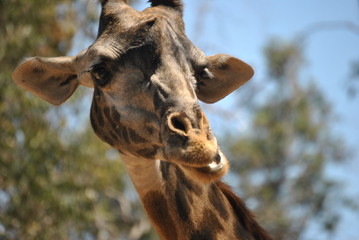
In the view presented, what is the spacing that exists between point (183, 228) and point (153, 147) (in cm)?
63

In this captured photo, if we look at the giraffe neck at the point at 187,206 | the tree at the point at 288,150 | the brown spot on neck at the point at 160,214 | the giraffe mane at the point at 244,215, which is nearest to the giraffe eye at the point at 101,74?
the giraffe neck at the point at 187,206

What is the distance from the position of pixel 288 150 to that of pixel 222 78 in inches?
1029

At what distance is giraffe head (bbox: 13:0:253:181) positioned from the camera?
3957 millimetres

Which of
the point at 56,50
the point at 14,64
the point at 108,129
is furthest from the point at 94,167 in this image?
the point at 108,129

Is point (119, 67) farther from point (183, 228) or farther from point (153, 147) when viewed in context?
point (183, 228)

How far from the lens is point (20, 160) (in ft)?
38.8

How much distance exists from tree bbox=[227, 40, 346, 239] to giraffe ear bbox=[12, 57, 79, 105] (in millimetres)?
20825

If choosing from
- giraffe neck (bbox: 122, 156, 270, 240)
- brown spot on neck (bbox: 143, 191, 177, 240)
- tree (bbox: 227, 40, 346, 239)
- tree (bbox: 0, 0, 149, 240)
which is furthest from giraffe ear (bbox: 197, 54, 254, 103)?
tree (bbox: 227, 40, 346, 239)

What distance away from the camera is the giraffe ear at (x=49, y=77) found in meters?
5.39

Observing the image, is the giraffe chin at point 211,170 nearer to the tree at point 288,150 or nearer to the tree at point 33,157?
the tree at point 33,157

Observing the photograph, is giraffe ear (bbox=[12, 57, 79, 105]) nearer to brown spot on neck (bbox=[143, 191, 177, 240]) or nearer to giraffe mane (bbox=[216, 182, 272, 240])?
brown spot on neck (bbox=[143, 191, 177, 240])

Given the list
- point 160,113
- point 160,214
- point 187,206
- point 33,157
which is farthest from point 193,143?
point 33,157

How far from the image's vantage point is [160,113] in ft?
14.0

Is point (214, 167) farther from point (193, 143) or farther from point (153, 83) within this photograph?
point (153, 83)
